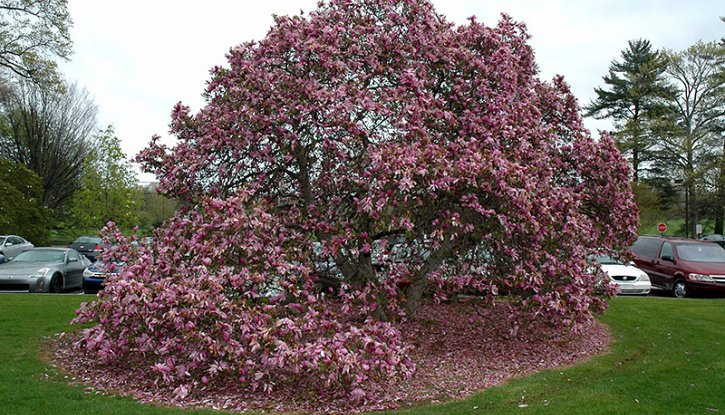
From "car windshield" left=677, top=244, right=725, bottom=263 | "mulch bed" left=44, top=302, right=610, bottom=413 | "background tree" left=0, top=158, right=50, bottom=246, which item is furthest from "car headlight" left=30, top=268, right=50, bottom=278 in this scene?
"car windshield" left=677, top=244, right=725, bottom=263

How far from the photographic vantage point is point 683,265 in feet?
52.0

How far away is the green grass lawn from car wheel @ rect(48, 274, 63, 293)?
4.58 meters

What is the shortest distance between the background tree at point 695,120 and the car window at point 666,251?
2061 centimetres

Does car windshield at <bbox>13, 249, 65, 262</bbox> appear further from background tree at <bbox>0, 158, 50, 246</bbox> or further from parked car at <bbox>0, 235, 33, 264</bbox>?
background tree at <bbox>0, 158, 50, 246</bbox>

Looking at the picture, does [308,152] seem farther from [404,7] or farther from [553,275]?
[553,275]

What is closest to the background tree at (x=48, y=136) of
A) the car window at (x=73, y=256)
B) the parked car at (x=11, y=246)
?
the parked car at (x=11, y=246)

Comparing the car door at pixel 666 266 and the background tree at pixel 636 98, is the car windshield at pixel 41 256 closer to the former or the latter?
the car door at pixel 666 266

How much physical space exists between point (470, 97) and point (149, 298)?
500 cm

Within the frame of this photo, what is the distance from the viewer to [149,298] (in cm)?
607

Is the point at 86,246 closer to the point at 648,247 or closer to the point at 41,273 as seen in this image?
the point at 41,273

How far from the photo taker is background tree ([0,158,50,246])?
28.0 m

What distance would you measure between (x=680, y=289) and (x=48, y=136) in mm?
39607

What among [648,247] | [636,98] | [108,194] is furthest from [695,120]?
[108,194]

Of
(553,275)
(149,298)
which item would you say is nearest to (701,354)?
(553,275)
